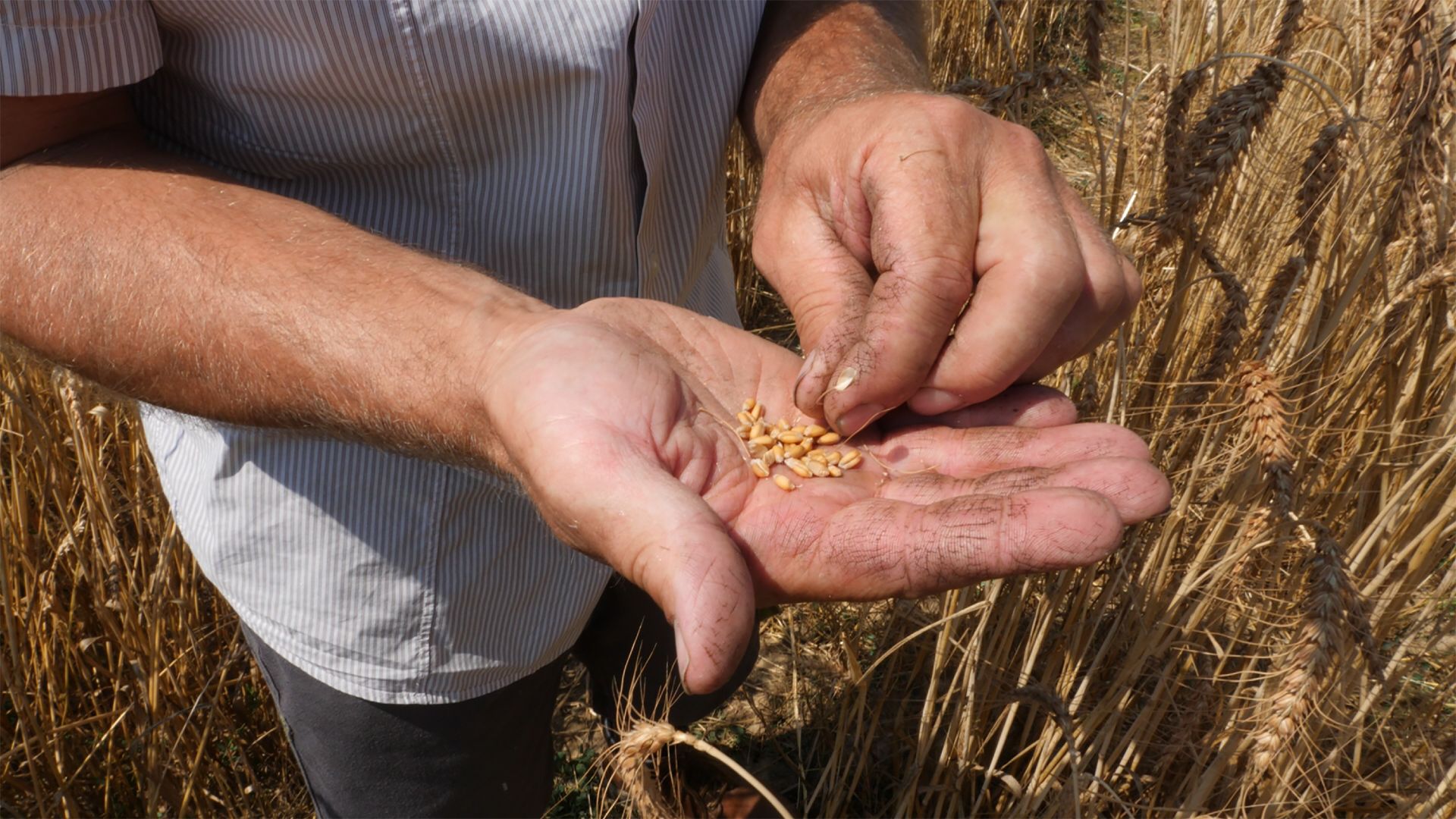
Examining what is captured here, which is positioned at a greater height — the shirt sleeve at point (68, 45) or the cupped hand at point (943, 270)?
the shirt sleeve at point (68, 45)

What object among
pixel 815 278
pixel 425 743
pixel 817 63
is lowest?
pixel 425 743

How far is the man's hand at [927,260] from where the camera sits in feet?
4.10

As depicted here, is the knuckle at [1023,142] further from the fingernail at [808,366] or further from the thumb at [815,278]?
the fingernail at [808,366]

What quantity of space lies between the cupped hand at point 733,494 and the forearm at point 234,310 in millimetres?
92

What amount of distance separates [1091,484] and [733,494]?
388 mm

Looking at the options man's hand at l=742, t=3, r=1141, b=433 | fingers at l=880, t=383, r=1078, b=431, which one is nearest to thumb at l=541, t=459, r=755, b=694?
man's hand at l=742, t=3, r=1141, b=433

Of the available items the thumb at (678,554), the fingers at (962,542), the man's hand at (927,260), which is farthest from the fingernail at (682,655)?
the man's hand at (927,260)

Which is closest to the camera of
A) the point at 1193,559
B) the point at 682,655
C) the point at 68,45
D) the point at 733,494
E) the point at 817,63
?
the point at 682,655

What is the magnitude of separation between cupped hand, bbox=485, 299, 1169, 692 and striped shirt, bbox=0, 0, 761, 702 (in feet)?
0.86

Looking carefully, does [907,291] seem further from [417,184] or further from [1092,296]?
[417,184]

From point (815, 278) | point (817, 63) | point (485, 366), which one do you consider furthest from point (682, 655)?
point (817, 63)

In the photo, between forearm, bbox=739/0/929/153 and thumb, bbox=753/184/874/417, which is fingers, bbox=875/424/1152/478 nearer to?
thumb, bbox=753/184/874/417

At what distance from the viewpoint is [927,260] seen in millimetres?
1264

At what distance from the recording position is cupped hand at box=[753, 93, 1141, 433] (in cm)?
125
